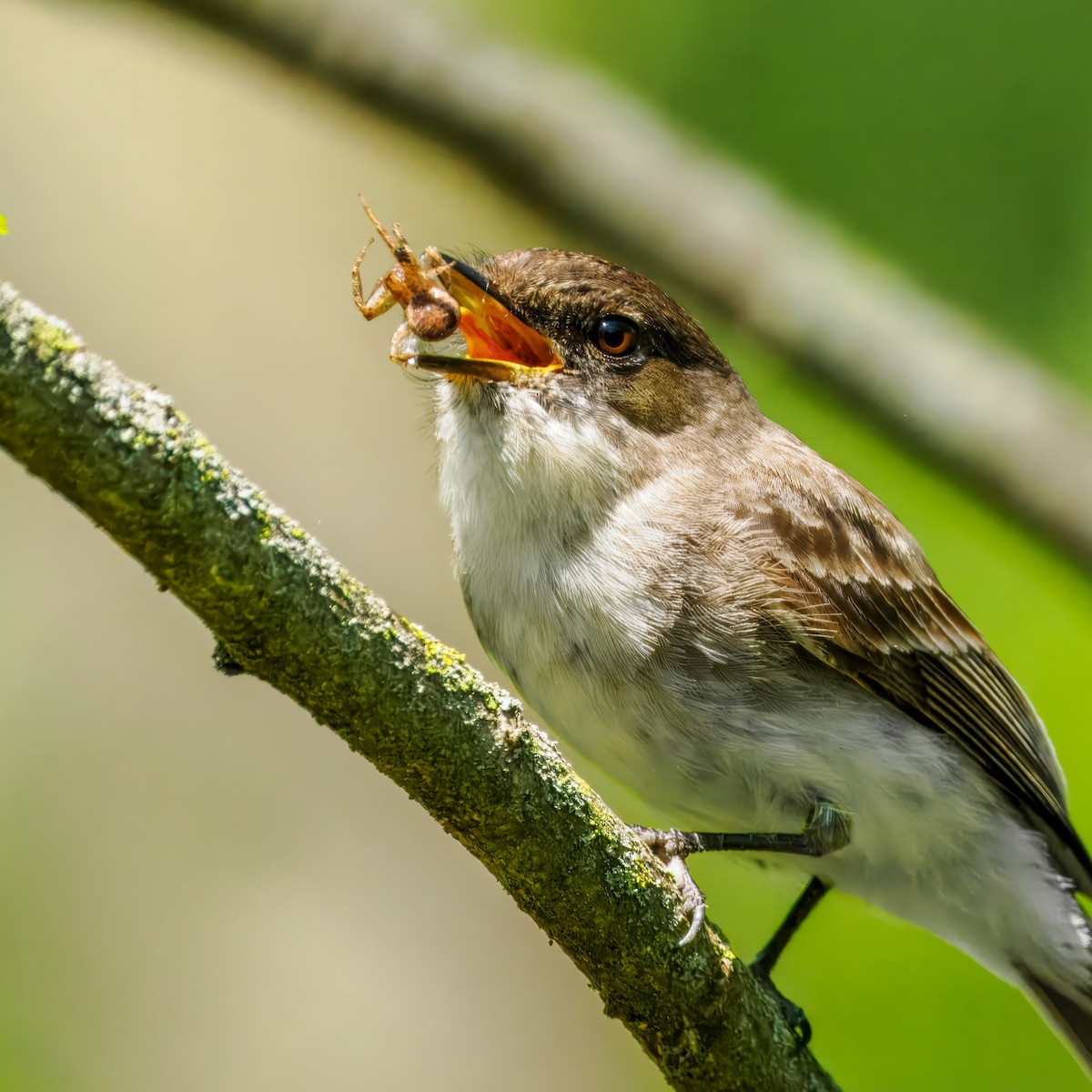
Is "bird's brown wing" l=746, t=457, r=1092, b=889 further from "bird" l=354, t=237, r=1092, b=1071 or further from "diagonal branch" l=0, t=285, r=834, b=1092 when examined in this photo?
"diagonal branch" l=0, t=285, r=834, b=1092

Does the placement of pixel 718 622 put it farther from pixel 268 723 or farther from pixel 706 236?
pixel 268 723

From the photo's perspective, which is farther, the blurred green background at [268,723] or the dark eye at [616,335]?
the blurred green background at [268,723]

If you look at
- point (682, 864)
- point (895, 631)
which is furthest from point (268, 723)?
point (682, 864)

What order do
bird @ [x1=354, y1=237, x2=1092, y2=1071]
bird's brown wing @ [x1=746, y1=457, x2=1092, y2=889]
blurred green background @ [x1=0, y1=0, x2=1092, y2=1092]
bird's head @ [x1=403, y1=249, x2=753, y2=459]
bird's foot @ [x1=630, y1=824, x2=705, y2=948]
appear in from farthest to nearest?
blurred green background @ [x1=0, y1=0, x2=1092, y2=1092], bird's brown wing @ [x1=746, y1=457, x2=1092, y2=889], bird's head @ [x1=403, y1=249, x2=753, y2=459], bird @ [x1=354, y1=237, x2=1092, y2=1071], bird's foot @ [x1=630, y1=824, x2=705, y2=948]

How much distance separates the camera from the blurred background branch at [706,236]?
4.02m

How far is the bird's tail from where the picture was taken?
3.89m

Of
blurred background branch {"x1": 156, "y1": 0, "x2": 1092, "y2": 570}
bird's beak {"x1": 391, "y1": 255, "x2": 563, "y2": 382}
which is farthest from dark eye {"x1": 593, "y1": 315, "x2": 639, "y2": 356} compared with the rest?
blurred background branch {"x1": 156, "y1": 0, "x2": 1092, "y2": 570}

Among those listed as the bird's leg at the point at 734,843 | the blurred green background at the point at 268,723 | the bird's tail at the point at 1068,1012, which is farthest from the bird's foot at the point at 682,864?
the blurred green background at the point at 268,723

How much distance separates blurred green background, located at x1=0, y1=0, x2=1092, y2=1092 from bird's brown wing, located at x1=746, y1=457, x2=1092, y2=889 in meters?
0.81

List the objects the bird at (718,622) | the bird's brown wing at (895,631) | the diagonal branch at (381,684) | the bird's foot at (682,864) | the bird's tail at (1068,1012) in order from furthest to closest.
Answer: the bird's tail at (1068,1012)
the bird's brown wing at (895,631)
the bird at (718,622)
the bird's foot at (682,864)
the diagonal branch at (381,684)

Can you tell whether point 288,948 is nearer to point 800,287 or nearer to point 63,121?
point 800,287

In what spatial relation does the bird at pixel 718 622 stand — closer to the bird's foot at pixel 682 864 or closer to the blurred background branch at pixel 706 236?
the bird's foot at pixel 682 864

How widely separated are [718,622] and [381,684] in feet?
4.11

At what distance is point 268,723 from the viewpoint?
524 cm
